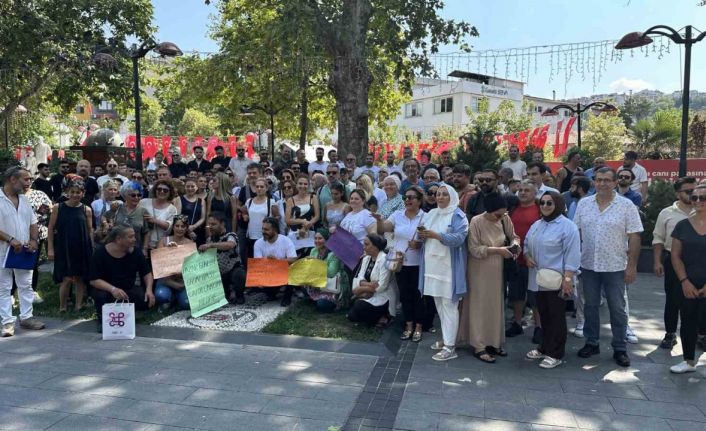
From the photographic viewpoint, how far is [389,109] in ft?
75.0

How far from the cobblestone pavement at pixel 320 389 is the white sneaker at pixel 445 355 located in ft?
0.34

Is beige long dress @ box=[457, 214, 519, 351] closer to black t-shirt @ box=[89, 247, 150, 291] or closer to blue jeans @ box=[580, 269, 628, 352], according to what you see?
blue jeans @ box=[580, 269, 628, 352]

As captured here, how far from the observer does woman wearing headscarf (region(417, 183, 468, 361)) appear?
17.6 ft

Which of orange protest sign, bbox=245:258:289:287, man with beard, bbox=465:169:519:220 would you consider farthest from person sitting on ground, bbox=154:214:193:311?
man with beard, bbox=465:169:519:220

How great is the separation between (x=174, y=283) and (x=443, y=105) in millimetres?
48038

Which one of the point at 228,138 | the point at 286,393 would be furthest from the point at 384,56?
the point at 228,138

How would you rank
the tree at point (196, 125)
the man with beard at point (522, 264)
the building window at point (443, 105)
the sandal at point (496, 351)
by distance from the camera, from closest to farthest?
the sandal at point (496, 351), the man with beard at point (522, 264), the building window at point (443, 105), the tree at point (196, 125)

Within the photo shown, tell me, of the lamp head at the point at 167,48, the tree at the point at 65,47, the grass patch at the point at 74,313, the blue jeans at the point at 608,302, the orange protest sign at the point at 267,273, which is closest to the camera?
the blue jeans at the point at 608,302

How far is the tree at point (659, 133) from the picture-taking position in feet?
87.4

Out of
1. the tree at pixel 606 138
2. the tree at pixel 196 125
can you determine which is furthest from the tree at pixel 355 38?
the tree at pixel 196 125

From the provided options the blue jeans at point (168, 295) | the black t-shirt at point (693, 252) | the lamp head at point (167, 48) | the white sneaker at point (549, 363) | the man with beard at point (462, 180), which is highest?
the lamp head at point (167, 48)

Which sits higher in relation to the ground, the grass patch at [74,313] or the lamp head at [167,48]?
the lamp head at [167,48]

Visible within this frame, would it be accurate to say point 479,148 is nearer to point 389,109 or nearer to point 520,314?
point 520,314

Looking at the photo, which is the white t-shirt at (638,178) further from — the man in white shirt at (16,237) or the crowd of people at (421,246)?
the man in white shirt at (16,237)
